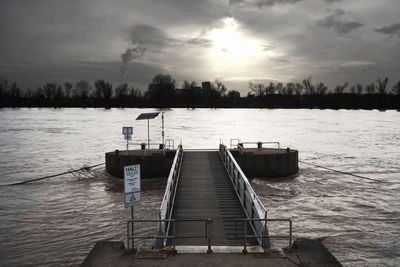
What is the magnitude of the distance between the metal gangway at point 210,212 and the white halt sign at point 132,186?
648 mm

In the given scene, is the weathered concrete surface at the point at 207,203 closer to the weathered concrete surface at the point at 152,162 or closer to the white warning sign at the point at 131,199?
the white warning sign at the point at 131,199

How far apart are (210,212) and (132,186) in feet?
17.3

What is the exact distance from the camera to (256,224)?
1309 centimetres

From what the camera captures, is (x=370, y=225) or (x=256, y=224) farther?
(x=370, y=225)

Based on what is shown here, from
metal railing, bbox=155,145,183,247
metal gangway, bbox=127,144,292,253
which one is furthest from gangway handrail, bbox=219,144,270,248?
metal railing, bbox=155,145,183,247

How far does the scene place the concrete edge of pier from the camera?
998 centimetres

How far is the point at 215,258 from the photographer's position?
10.3 meters

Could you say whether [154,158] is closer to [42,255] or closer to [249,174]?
[249,174]

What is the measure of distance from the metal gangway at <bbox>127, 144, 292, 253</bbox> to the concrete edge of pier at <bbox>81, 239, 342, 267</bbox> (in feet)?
1.25

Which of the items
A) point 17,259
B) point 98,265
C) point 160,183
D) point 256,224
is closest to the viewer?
point 98,265

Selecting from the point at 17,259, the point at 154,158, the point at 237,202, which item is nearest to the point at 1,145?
the point at 154,158

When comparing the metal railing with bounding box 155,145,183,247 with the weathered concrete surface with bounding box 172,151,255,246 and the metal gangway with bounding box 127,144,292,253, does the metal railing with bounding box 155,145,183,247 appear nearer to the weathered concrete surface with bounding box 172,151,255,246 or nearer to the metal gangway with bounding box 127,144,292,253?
the metal gangway with bounding box 127,144,292,253

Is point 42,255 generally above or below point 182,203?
below

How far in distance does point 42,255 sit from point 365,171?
33.3m
